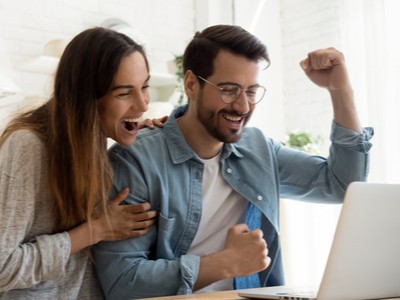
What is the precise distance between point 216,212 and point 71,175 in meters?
0.49

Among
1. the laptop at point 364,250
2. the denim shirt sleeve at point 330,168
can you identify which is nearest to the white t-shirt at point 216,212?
the denim shirt sleeve at point 330,168

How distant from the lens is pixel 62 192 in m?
1.59

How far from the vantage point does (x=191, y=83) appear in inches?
81.0

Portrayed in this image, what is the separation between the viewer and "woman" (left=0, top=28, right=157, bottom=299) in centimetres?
151

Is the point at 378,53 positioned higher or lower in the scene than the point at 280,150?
higher

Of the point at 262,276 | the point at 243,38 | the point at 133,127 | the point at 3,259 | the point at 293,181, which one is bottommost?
the point at 262,276

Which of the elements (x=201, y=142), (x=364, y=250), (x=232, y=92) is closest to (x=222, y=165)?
(x=201, y=142)

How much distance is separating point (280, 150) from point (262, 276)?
0.42 m

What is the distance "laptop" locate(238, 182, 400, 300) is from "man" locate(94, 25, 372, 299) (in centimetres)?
45

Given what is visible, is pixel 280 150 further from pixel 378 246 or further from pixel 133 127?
pixel 378 246

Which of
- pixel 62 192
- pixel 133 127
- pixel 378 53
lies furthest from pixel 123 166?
pixel 378 53

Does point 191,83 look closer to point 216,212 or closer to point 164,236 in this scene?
point 216,212

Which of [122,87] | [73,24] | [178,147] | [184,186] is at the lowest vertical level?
[184,186]

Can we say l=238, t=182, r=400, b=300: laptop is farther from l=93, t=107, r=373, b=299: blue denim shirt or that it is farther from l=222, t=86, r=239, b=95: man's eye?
l=222, t=86, r=239, b=95: man's eye
